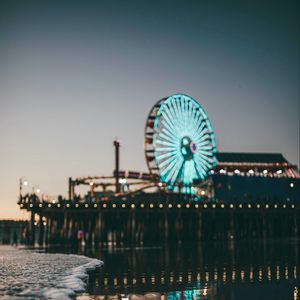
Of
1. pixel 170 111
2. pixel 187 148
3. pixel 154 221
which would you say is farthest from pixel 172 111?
pixel 154 221

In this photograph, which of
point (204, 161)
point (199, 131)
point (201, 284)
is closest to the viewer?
point (201, 284)

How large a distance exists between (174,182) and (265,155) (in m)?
39.8

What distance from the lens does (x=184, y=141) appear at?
71.1m

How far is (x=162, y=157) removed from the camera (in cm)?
6875

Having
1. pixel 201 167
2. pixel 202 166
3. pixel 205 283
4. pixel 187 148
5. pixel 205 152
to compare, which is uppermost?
pixel 187 148

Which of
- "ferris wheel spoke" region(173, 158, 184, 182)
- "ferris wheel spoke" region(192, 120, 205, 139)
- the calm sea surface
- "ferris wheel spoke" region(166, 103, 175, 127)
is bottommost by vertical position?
the calm sea surface

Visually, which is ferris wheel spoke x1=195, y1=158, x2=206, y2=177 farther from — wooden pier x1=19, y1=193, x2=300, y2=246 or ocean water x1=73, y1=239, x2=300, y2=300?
ocean water x1=73, y1=239, x2=300, y2=300


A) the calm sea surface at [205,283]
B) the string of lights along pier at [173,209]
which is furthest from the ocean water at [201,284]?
the string of lights along pier at [173,209]

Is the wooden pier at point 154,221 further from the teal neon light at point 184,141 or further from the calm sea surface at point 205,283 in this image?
the calm sea surface at point 205,283

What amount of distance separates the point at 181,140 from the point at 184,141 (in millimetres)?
508

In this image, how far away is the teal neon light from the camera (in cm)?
6906

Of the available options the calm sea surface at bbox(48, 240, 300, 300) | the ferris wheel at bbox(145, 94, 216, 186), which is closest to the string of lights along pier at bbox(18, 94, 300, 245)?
the ferris wheel at bbox(145, 94, 216, 186)

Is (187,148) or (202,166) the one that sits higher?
(187,148)

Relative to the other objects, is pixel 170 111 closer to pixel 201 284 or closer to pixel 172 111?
pixel 172 111
